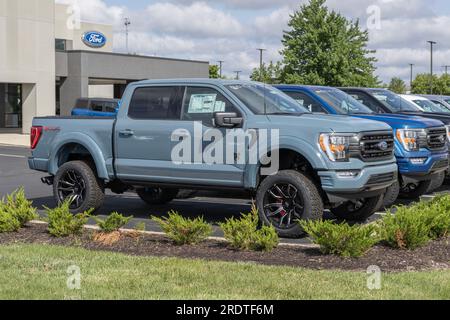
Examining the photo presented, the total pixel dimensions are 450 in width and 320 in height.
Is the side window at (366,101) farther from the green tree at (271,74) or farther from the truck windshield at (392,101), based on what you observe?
the green tree at (271,74)

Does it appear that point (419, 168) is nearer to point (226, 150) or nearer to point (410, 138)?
point (410, 138)

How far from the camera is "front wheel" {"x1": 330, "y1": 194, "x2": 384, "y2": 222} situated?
9891mm

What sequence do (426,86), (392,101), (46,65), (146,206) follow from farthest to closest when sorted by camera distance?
(426,86) → (46,65) → (392,101) → (146,206)

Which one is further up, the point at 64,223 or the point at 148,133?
the point at 148,133

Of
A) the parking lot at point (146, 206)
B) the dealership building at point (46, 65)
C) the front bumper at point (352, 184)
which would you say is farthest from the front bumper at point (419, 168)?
the dealership building at point (46, 65)

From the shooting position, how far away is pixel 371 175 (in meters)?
8.79

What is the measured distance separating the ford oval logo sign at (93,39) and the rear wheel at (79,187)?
130ft

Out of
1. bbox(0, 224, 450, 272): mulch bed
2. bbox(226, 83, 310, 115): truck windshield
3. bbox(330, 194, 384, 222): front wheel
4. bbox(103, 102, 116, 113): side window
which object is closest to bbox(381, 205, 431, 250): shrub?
bbox(0, 224, 450, 272): mulch bed

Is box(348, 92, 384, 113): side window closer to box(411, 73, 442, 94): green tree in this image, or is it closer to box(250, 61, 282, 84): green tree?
box(250, 61, 282, 84): green tree

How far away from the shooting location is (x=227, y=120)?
350 inches

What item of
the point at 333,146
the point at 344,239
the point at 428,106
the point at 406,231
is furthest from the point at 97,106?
the point at 344,239

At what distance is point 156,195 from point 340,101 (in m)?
3.69

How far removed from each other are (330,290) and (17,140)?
29.4 meters

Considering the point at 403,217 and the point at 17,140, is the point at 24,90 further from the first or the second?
the point at 403,217
